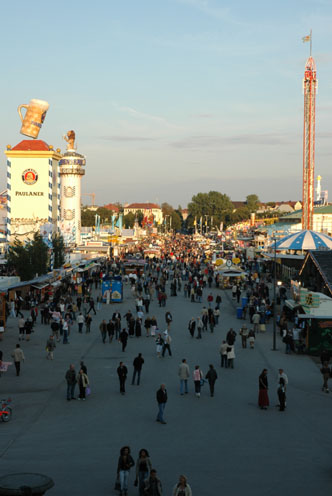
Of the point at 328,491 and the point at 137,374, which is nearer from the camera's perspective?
the point at 328,491

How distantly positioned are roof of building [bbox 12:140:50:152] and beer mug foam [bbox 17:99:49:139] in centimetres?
167

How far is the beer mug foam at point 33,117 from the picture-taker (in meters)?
56.4

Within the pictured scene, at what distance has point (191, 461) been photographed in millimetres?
11164

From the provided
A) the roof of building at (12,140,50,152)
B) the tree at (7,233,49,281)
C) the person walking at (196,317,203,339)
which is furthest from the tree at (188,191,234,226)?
the person walking at (196,317,203,339)

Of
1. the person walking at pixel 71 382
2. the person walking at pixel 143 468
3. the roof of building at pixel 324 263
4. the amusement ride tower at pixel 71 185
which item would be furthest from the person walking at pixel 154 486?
the amusement ride tower at pixel 71 185

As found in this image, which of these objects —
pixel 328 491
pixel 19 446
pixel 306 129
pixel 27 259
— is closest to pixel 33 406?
pixel 19 446

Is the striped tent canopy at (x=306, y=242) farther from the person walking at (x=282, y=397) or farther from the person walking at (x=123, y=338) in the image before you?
the person walking at (x=282, y=397)

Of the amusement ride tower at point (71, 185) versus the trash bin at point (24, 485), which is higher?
the amusement ride tower at point (71, 185)

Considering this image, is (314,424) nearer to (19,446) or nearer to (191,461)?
(191,461)

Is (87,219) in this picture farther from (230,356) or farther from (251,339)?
(230,356)

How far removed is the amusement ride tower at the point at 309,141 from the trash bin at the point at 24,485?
240 feet

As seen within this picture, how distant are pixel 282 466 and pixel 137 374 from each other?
7014 millimetres

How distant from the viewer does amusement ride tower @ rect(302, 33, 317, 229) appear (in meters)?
77.4

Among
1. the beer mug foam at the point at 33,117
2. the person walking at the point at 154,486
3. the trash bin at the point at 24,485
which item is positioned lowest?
the person walking at the point at 154,486
